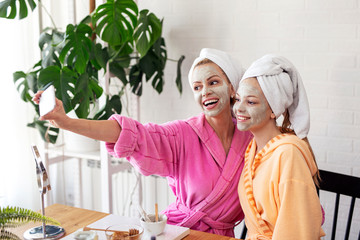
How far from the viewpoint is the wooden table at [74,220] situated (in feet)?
5.27

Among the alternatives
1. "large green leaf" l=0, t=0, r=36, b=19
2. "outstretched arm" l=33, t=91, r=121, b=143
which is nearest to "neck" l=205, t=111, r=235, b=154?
"outstretched arm" l=33, t=91, r=121, b=143

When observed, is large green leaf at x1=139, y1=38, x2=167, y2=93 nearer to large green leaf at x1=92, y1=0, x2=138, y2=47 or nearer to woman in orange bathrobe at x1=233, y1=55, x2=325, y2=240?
large green leaf at x1=92, y1=0, x2=138, y2=47

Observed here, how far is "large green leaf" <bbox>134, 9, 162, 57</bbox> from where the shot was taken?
8.49ft

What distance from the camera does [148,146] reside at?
1.82 m

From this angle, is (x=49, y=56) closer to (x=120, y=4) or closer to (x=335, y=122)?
(x=120, y=4)

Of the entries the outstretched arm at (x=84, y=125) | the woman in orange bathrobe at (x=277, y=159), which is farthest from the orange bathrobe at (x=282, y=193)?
the outstretched arm at (x=84, y=125)

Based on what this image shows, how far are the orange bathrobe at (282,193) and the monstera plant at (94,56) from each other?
1.14 meters

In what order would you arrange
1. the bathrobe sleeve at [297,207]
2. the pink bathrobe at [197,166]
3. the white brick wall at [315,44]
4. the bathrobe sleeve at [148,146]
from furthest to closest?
the white brick wall at [315,44]
the pink bathrobe at [197,166]
the bathrobe sleeve at [148,146]
the bathrobe sleeve at [297,207]

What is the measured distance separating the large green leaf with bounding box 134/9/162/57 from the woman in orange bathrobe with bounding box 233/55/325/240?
110 cm

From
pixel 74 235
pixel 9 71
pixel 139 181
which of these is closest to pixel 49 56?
pixel 9 71

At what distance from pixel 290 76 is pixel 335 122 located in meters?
1.00

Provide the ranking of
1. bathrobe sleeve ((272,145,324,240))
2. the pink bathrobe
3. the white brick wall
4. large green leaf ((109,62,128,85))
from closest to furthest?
bathrobe sleeve ((272,145,324,240)) < the pink bathrobe < the white brick wall < large green leaf ((109,62,128,85))

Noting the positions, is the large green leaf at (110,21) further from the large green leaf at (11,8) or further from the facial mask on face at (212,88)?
the facial mask on face at (212,88)

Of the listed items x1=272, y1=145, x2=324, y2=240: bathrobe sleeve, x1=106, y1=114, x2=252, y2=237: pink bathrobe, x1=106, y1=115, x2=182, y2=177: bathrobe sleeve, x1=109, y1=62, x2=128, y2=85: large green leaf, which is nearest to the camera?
x1=272, y1=145, x2=324, y2=240: bathrobe sleeve
